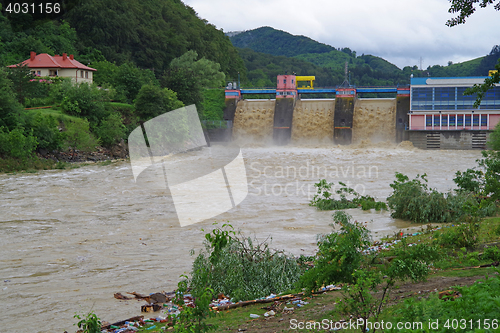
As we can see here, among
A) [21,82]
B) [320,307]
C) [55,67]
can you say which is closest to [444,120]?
[21,82]

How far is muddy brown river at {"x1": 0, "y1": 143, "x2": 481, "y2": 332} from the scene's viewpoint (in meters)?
8.18

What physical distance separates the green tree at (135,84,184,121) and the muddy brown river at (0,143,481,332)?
14.9 metres

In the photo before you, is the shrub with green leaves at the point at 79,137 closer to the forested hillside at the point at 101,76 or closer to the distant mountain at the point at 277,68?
the forested hillside at the point at 101,76

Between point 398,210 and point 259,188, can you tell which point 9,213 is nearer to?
point 259,188

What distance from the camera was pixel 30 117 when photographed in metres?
31.5

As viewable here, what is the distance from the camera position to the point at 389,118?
46000mm

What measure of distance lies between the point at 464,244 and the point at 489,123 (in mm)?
40767

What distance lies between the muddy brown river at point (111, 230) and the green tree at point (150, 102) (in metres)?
14.9

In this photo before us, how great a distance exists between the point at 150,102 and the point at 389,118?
22.8 m

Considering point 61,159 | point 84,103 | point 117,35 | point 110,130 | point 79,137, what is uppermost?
point 117,35

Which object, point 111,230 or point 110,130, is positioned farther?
point 110,130

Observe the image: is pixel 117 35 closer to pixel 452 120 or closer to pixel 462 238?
pixel 452 120

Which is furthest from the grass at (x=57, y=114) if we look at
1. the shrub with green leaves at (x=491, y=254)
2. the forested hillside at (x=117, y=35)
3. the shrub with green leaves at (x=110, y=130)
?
the shrub with green leaves at (x=491, y=254)

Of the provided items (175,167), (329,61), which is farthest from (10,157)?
(329,61)
